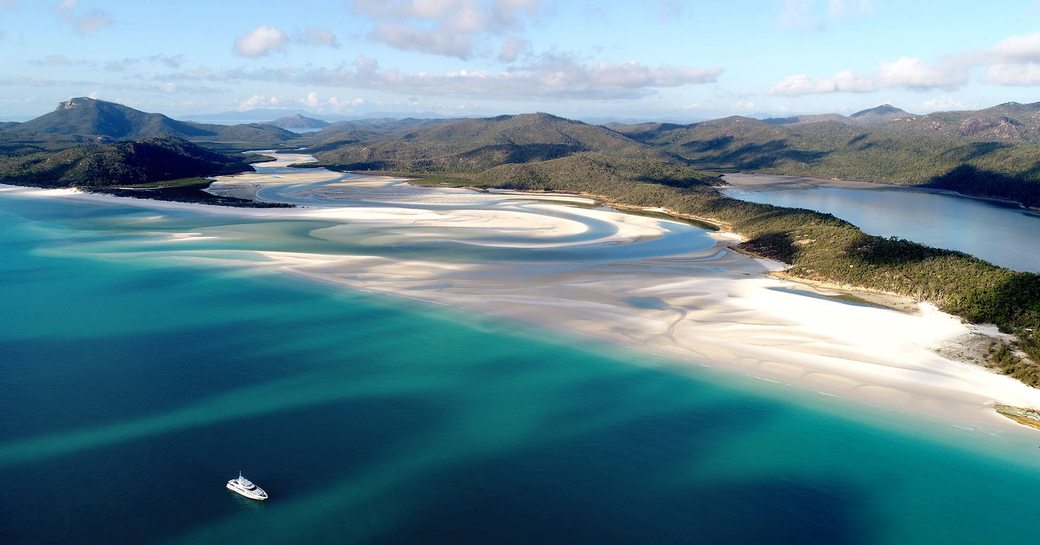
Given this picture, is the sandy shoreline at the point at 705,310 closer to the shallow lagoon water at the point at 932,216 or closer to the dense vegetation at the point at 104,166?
the shallow lagoon water at the point at 932,216

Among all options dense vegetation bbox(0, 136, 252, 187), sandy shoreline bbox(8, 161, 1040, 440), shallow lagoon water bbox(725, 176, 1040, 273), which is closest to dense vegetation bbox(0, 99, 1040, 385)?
dense vegetation bbox(0, 136, 252, 187)

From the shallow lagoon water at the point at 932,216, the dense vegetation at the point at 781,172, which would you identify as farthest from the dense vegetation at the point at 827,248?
the shallow lagoon water at the point at 932,216

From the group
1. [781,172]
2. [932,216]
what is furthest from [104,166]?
[781,172]

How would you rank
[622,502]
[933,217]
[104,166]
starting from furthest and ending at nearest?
[104,166] → [933,217] → [622,502]

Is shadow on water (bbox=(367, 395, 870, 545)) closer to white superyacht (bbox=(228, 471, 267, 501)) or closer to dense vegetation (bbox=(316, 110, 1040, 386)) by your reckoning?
white superyacht (bbox=(228, 471, 267, 501))

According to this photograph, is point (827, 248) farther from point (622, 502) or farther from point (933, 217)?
point (933, 217)

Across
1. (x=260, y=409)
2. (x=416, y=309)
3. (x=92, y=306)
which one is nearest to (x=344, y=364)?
(x=260, y=409)

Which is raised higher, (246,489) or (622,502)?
(246,489)
